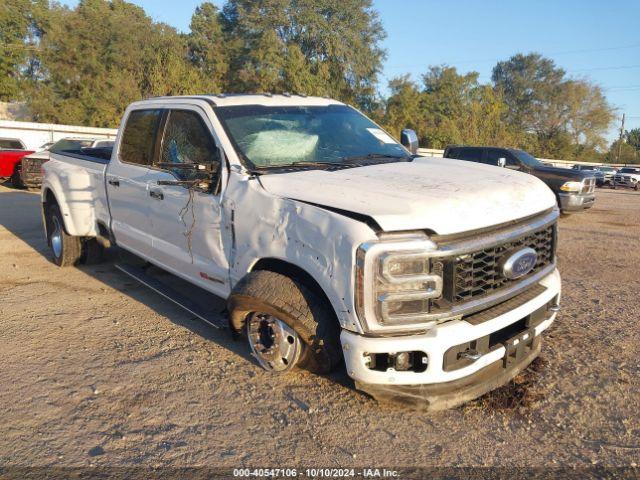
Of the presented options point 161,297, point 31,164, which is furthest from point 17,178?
point 161,297

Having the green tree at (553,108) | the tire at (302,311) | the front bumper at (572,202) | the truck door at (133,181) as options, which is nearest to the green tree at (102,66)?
the front bumper at (572,202)

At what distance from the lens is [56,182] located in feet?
20.3

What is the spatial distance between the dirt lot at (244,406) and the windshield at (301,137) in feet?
5.03

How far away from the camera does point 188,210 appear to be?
4.06 meters

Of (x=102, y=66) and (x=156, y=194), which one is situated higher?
(x=102, y=66)

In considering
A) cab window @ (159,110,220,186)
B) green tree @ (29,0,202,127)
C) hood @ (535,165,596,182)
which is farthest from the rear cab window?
green tree @ (29,0,202,127)

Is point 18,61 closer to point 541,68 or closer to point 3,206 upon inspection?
point 3,206

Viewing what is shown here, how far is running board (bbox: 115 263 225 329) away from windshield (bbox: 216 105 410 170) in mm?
1241

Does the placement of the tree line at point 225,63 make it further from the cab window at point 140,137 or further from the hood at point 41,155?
the cab window at point 140,137

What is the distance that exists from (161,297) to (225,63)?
39524 mm

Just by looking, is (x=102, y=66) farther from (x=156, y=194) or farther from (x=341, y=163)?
(x=341, y=163)

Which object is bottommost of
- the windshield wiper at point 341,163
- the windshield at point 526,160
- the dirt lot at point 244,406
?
the dirt lot at point 244,406

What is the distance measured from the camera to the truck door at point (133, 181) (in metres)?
4.70

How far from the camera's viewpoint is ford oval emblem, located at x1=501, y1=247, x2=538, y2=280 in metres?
3.09
